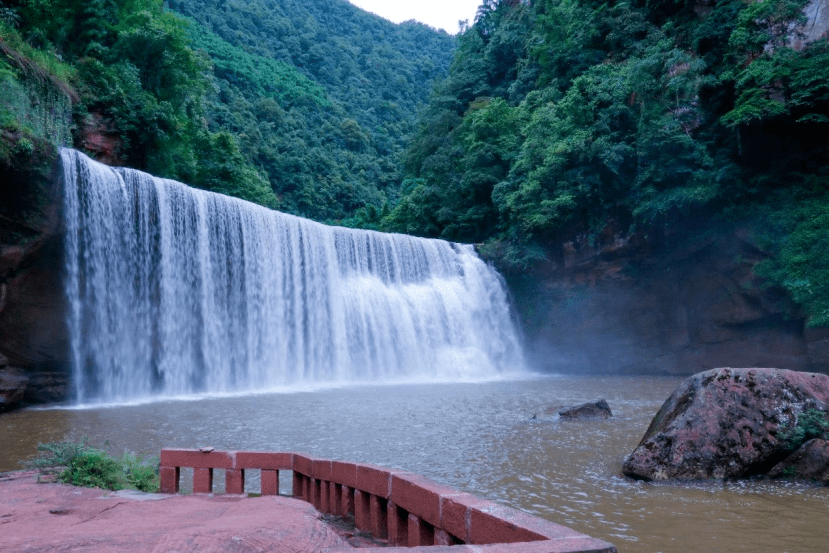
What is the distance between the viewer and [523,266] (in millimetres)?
23203

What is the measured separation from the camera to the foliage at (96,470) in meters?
4.32

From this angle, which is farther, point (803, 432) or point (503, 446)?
point (503, 446)

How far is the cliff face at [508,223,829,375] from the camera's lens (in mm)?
18359

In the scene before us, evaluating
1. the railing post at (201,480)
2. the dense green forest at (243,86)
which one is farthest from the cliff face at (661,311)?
the railing post at (201,480)

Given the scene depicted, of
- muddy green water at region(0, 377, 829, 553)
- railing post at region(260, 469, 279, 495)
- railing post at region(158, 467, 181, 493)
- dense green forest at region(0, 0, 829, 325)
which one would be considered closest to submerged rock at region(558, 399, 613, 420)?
muddy green water at region(0, 377, 829, 553)

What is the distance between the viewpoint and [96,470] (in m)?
4.46

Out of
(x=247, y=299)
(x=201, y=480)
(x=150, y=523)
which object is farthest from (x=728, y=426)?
(x=247, y=299)

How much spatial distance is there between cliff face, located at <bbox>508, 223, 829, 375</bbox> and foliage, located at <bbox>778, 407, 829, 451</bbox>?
13.0 m

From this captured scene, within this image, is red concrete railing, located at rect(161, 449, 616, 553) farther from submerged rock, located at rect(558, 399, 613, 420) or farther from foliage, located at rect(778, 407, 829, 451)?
submerged rock, located at rect(558, 399, 613, 420)

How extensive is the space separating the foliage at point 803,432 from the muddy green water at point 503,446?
49cm

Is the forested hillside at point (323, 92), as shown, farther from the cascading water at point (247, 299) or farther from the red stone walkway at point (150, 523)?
the red stone walkway at point (150, 523)

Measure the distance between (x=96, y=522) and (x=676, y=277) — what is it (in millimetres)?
20841

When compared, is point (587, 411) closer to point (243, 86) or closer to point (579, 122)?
point (579, 122)

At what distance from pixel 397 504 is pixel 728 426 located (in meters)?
4.32
